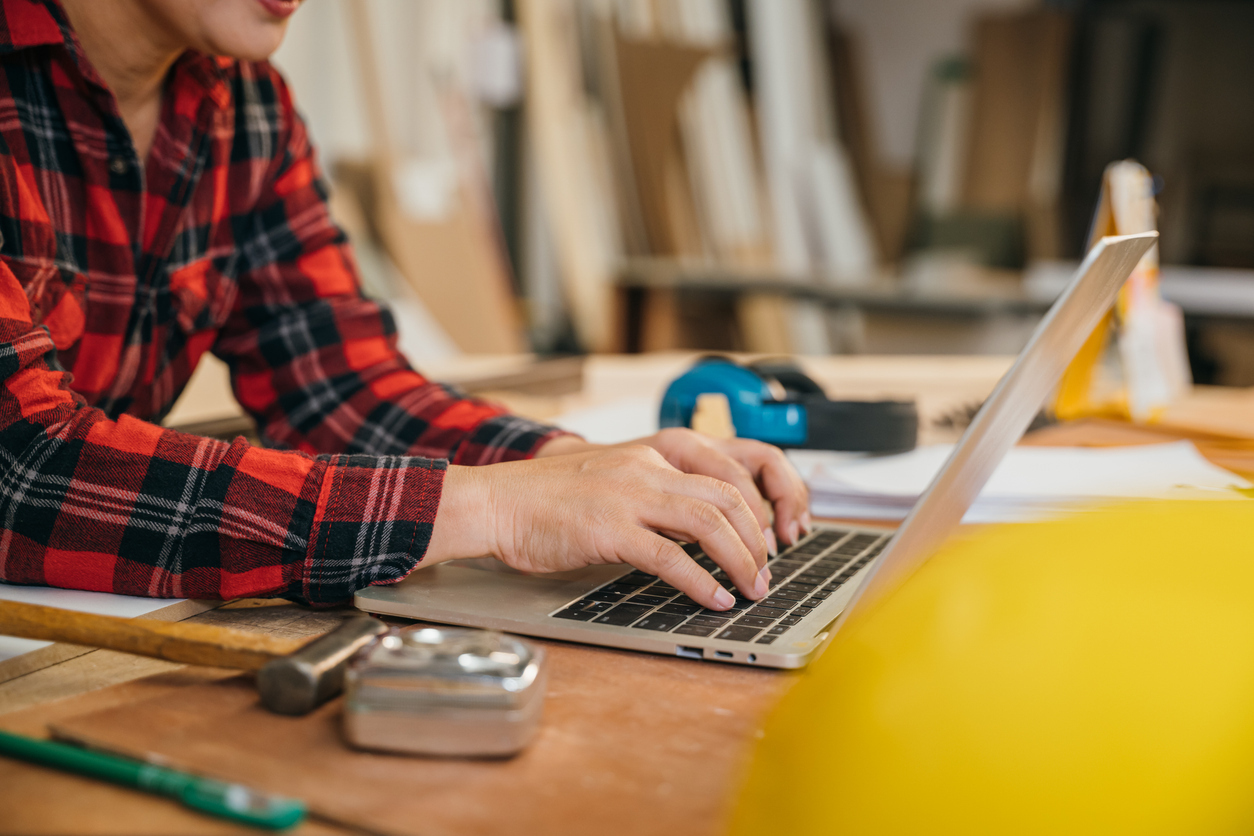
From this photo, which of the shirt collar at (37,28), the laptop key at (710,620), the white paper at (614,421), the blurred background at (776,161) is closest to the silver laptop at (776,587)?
the laptop key at (710,620)

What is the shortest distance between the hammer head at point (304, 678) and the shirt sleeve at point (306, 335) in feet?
1.82

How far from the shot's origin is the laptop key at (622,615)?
1.96 feet

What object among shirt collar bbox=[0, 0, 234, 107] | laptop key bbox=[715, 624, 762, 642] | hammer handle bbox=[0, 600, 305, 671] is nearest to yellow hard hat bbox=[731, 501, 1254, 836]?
laptop key bbox=[715, 624, 762, 642]

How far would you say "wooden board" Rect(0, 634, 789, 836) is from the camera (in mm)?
386

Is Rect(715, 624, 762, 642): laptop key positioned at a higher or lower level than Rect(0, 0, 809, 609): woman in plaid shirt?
lower

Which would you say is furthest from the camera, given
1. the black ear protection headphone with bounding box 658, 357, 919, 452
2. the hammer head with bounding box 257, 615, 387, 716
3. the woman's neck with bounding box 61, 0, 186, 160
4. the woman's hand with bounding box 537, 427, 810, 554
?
the black ear protection headphone with bounding box 658, 357, 919, 452

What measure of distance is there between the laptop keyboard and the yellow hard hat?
0.54ft

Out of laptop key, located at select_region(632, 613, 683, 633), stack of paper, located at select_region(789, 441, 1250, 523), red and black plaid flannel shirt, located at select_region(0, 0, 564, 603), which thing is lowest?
stack of paper, located at select_region(789, 441, 1250, 523)

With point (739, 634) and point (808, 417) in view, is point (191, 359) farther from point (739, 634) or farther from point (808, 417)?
point (739, 634)

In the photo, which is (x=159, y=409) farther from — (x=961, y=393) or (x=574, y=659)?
(x=961, y=393)

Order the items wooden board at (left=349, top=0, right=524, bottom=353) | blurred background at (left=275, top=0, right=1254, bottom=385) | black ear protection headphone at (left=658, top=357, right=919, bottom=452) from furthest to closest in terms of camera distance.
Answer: blurred background at (left=275, top=0, right=1254, bottom=385) < wooden board at (left=349, top=0, right=524, bottom=353) < black ear protection headphone at (left=658, top=357, right=919, bottom=452)

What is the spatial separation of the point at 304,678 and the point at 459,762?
9 cm

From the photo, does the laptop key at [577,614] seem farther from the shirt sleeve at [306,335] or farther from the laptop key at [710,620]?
the shirt sleeve at [306,335]

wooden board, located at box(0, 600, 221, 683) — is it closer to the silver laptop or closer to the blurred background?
the silver laptop
